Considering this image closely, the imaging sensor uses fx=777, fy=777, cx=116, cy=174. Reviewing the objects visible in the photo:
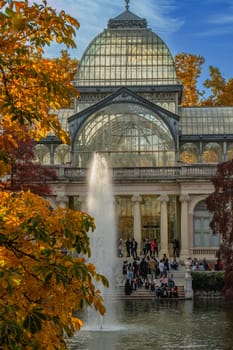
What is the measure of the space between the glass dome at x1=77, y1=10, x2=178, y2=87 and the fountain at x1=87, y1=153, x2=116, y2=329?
7680mm

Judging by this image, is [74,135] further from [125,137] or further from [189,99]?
[189,99]

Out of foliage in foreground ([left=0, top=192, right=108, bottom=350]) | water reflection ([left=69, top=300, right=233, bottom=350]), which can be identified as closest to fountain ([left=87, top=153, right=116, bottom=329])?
water reflection ([left=69, top=300, right=233, bottom=350])

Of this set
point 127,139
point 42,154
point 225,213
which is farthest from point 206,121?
point 225,213

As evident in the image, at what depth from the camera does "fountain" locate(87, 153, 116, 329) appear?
38.8 m

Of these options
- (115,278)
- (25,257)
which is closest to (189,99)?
(115,278)

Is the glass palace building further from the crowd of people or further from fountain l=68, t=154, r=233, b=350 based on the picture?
fountain l=68, t=154, r=233, b=350

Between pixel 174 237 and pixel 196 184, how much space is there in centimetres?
514

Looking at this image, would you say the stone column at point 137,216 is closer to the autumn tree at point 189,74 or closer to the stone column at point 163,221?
the stone column at point 163,221

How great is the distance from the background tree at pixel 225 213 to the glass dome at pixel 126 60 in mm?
26580

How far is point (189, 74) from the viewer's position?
273 feet

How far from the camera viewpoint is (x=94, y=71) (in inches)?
2665

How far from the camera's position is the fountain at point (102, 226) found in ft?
127

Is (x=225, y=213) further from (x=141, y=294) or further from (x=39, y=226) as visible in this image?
(x=39, y=226)

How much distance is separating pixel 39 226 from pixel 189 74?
76.2 m
